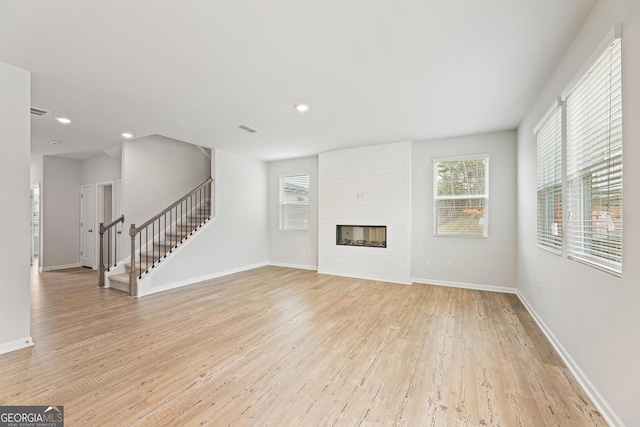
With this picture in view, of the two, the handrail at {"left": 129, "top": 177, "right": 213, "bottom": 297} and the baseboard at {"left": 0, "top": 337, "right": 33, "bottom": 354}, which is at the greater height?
the handrail at {"left": 129, "top": 177, "right": 213, "bottom": 297}

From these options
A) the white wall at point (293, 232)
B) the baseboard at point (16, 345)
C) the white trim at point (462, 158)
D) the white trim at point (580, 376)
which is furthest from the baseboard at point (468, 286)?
the baseboard at point (16, 345)

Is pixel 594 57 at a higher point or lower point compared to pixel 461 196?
higher

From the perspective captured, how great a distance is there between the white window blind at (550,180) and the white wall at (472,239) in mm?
1390

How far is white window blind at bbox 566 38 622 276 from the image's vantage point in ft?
5.68

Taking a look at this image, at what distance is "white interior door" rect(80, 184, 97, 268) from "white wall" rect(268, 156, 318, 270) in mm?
4350

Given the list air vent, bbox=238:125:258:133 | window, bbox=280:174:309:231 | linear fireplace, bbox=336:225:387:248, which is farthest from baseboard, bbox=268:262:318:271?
air vent, bbox=238:125:258:133

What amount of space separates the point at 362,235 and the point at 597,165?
4.26 metres

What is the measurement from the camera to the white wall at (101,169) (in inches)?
257

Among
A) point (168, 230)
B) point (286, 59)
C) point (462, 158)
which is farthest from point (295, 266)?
point (286, 59)

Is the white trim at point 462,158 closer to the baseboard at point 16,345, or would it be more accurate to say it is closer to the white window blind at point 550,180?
the white window blind at point 550,180

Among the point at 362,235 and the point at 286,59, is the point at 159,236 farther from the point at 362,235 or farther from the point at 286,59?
the point at 286,59

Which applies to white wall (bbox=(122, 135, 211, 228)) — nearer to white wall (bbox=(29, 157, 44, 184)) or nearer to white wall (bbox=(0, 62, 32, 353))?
white wall (bbox=(0, 62, 32, 353))

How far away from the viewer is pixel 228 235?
6.14 meters

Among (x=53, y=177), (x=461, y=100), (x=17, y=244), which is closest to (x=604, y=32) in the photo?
(x=461, y=100)
